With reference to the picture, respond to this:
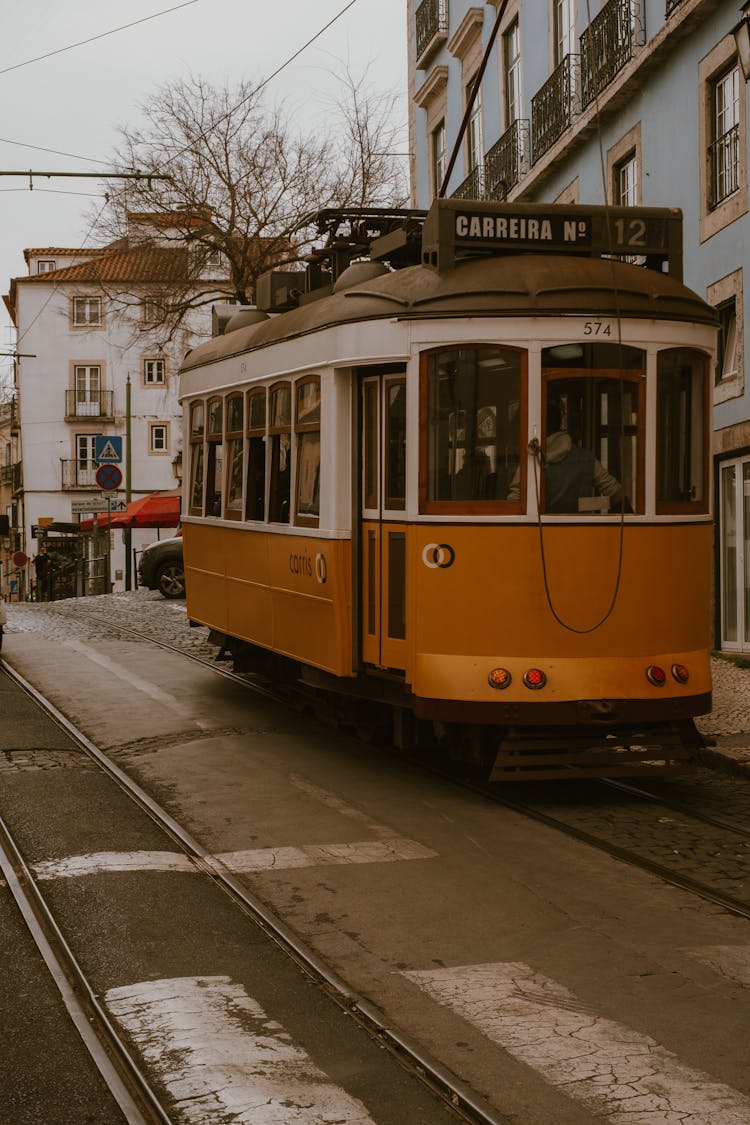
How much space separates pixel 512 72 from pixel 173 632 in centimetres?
1099

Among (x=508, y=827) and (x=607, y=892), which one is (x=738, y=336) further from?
(x=607, y=892)

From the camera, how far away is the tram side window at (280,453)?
1134 centimetres

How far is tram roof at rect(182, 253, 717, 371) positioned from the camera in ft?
30.3

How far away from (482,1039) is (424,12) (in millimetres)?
26917

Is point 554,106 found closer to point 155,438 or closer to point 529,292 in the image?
point 529,292

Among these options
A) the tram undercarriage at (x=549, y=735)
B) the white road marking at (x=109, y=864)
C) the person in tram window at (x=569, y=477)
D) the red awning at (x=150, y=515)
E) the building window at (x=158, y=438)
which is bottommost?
the white road marking at (x=109, y=864)

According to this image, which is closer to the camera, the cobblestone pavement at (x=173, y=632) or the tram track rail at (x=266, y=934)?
the tram track rail at (x=266, y=934)

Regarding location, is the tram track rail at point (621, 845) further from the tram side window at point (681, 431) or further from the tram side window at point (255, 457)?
the tram side window at point (255, 457)

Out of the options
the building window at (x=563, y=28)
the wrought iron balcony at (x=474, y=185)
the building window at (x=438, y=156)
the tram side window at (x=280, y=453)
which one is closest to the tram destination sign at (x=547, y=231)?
the tram side window at (x=280, y=453)

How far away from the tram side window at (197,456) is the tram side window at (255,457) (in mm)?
1662

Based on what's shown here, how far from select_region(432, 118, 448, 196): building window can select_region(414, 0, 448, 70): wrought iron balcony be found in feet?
4.34

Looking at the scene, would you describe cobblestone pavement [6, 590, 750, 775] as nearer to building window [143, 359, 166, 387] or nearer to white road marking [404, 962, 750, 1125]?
white road marking [404, 962, 750, 1125]

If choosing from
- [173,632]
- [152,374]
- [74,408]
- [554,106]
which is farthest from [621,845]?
[74,408]

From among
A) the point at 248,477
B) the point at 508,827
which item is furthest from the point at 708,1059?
the point at 248,477
